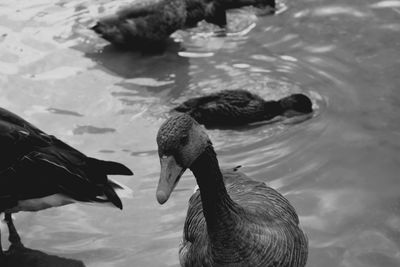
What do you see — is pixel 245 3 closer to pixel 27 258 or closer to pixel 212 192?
pixel 27 258

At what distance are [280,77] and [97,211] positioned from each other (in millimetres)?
2791

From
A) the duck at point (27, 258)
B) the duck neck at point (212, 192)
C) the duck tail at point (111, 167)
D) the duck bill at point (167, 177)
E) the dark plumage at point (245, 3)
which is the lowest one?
the duck at point (27, 258)

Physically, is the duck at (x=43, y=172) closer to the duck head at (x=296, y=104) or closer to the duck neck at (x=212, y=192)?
the duck neck at (x=212, y=192)

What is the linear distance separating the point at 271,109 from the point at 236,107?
0.39 metres

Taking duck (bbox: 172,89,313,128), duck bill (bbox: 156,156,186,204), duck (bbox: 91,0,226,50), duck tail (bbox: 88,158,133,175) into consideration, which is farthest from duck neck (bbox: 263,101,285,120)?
duck bill (bbox: 156,156,186,204)

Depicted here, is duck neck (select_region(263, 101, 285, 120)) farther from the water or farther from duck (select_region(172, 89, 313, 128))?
the water

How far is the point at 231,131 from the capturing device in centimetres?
659

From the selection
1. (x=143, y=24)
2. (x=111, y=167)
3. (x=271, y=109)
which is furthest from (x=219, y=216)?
(x=143, y=24)

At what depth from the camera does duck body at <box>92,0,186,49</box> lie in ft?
27.4

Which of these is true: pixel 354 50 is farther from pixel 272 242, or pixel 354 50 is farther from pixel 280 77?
pixel 272 242

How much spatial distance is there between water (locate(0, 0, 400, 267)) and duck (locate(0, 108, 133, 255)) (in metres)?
0.47

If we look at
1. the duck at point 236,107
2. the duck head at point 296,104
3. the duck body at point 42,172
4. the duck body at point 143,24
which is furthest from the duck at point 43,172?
the duck body at point 143,24

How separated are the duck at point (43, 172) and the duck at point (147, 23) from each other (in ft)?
11.3

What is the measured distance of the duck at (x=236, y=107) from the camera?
6.48 m
